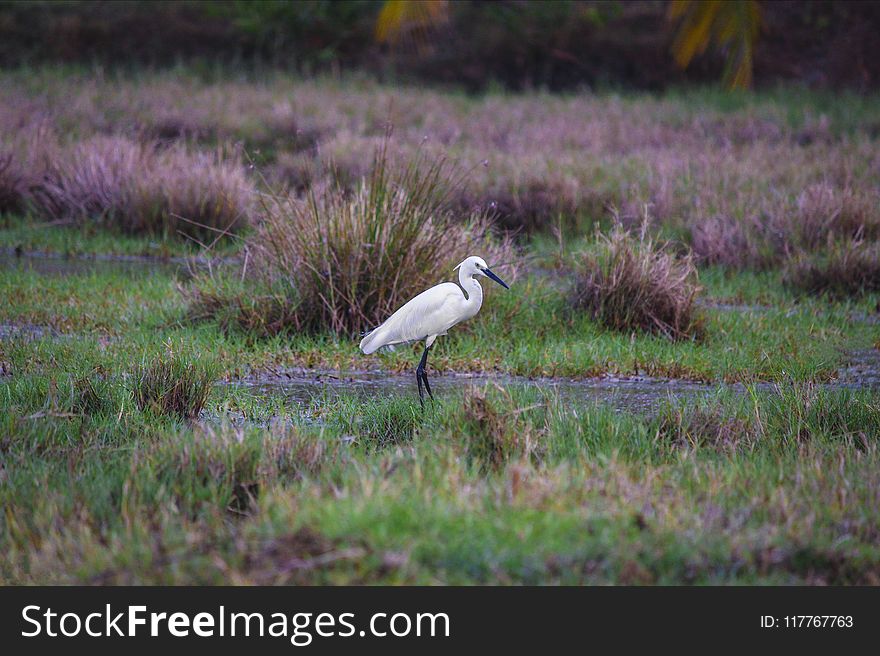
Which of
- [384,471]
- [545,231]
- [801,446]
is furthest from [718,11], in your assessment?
[384,471]

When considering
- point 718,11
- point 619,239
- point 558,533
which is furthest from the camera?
point 718,11

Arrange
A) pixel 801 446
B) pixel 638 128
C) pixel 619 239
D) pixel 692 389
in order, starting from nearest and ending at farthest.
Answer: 1. pixel 801 446
2. pixel 692 389
3. pixel 619 239
4. pixel 638 128

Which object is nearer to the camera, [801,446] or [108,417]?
[801,446]

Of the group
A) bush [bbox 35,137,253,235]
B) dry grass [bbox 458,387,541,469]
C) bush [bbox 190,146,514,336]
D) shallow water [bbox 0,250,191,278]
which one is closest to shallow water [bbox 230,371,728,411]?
bush [bbox 190,146,514,336]

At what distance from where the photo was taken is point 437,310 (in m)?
5.44

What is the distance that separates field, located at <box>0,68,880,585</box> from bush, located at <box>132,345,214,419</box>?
2cm

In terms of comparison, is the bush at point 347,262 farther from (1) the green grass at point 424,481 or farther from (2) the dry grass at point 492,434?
(2) the dry grass at point 492,434

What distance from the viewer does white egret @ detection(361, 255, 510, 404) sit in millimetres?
5438

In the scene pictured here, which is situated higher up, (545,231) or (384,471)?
(384,471)

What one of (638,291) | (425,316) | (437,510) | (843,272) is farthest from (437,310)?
(843,272)

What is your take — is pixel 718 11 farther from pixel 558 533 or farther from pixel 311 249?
pixel 558 533

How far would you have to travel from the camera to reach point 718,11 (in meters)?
13.3

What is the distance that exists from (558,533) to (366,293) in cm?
367

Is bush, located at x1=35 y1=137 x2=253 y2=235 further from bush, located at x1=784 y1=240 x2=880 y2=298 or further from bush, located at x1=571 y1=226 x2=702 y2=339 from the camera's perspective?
bush, located at x1=784 y1=240 x2=880 y2=298
